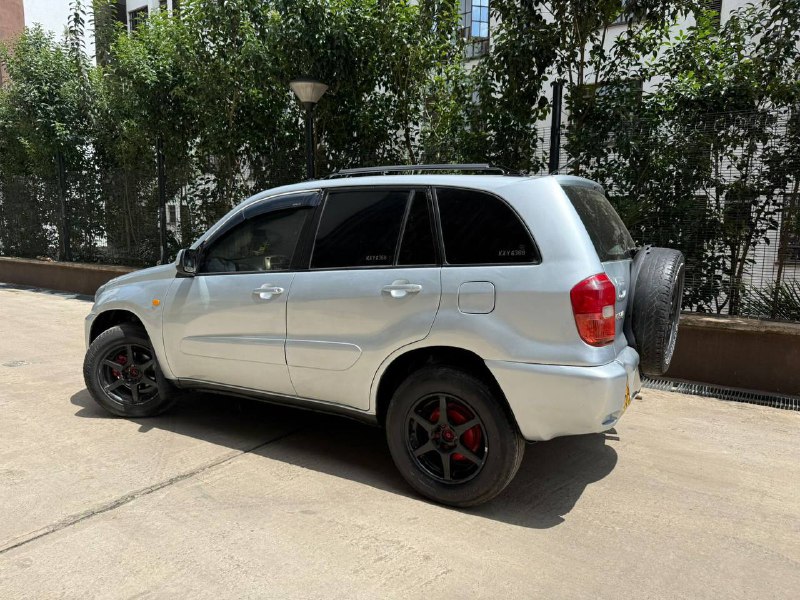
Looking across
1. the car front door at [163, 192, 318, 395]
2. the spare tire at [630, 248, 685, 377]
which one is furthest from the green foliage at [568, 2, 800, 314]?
the car front door at [163, 192, 318, 395]

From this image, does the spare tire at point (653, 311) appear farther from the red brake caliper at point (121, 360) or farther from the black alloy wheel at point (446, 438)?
the red brake caliper at point (121, 360)

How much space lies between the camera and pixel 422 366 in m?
3.46

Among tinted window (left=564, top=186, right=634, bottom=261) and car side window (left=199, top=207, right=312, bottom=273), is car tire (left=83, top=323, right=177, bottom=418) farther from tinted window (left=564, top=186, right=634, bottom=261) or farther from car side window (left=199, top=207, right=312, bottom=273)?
tinted window (left=564, top=186, right=634, bottom=261)

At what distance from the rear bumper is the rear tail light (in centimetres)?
16

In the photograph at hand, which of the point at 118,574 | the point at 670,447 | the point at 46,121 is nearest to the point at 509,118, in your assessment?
the point at 670,447

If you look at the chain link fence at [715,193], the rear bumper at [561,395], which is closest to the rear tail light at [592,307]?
the rear bumper at [561,395]

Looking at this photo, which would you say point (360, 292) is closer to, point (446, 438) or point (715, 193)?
point (446, 438)

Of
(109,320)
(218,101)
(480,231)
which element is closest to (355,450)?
(480,231)

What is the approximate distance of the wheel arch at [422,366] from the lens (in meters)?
3.28

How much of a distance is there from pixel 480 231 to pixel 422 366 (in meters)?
0.82

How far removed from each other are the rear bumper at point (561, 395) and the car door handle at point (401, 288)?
0.59 meters

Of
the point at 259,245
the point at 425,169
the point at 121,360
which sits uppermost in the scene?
the point at 425,169

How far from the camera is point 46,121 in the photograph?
12.5m

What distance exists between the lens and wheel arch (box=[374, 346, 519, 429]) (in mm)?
3284
